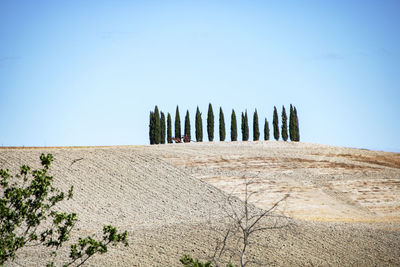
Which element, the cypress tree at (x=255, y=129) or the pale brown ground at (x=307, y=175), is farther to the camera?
the cypress tree at (x=255, y=129)

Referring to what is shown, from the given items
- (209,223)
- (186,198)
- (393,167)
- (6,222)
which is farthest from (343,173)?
(6,222)

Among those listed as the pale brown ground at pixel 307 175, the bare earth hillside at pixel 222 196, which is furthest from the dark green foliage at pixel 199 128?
the pale brown ground at pixel 307 175

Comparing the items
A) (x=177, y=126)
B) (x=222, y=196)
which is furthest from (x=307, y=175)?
(x=177, y=126)

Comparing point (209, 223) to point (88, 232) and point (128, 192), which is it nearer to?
point (88, 232)

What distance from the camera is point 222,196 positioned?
25953mm

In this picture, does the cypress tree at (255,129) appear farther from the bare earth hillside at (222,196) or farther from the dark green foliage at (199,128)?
the dark green foliage at (199,128)

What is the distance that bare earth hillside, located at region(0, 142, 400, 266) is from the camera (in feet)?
55.2

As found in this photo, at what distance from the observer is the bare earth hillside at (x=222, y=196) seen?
16.8m

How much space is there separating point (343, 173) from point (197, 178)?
1247cm

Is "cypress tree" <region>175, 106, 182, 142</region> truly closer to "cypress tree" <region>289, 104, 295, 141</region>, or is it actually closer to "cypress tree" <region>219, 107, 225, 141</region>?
"cypress tree" <region>219, 107, 225, 141</region>

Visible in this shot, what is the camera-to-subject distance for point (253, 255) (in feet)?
53.5

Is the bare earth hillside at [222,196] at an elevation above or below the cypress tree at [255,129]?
below

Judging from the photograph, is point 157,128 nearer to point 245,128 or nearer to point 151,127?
point 151,127

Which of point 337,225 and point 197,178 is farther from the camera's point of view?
point 197,178
